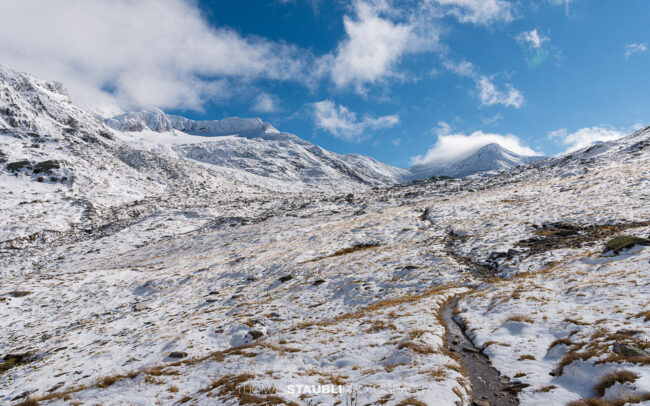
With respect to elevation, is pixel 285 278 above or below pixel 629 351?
above

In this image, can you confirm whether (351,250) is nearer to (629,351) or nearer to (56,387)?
(56,387)

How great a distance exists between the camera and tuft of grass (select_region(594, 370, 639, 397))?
705cm

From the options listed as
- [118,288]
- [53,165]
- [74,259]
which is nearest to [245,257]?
[118,288]

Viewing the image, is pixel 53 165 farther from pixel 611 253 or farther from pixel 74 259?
pixel 611 253

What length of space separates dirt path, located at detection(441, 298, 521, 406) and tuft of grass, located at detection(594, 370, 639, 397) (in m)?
1.93

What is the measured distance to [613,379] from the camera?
7.24 meters

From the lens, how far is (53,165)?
95.9 meters

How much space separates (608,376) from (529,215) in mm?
29660

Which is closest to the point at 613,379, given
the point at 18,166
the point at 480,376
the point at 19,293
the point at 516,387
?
the point at 516,387

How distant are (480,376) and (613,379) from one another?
345 centimetres

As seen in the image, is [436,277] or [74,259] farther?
[74,259]

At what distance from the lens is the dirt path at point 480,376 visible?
8.43m

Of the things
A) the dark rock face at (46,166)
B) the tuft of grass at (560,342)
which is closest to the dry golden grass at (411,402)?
the tuft of grass at (560,342)

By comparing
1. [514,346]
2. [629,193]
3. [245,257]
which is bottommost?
[514,346]
